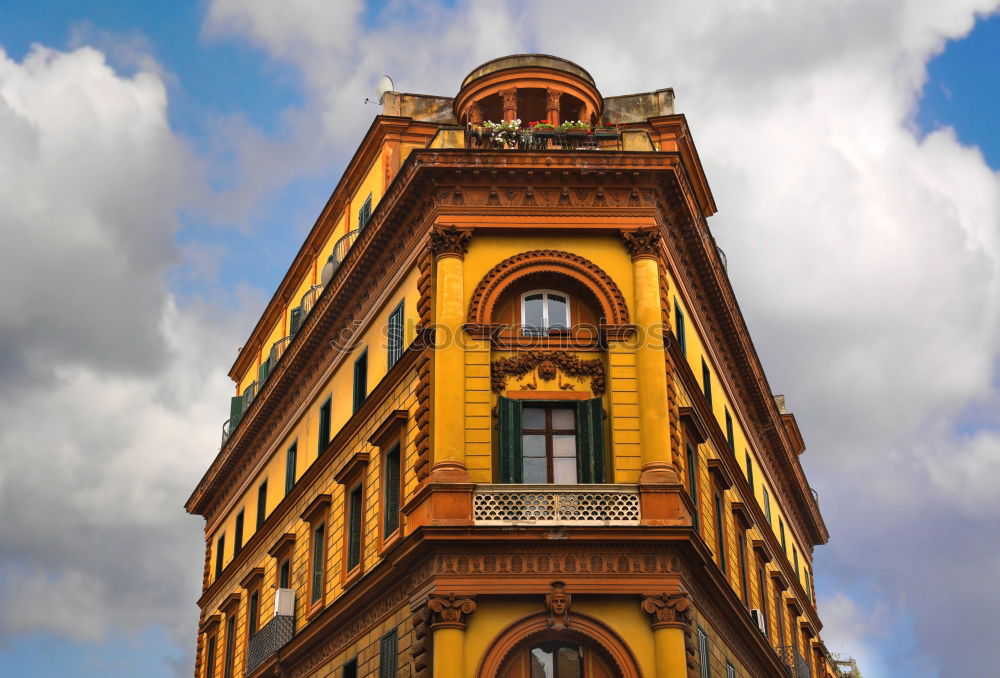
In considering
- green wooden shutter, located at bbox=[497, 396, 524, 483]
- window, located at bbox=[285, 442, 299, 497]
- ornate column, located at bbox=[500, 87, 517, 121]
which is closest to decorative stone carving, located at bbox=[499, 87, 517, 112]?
ornate column, located at bbox=[500, 87, 517, 121]

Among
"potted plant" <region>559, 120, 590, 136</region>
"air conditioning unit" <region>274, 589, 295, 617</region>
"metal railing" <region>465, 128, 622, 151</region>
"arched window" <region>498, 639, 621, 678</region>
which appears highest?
"potted plant" <region>559, 120, 590, 136</region>

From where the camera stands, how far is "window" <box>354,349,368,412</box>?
119 ft

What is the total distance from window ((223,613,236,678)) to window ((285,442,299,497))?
7215 mm

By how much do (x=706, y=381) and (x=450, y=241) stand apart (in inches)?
420

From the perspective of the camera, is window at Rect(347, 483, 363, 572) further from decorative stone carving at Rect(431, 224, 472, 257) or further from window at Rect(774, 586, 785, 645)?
window at Rect(774, 586, 785, 645)

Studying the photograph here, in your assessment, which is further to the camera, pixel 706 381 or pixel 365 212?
pixel 365 212

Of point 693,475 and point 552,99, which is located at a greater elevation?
point 552,99

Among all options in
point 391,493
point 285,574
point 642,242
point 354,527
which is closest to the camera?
point 642,242

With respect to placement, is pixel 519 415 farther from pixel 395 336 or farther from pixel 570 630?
pixel 395 336

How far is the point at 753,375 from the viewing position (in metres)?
44.3

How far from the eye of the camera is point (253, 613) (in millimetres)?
43875

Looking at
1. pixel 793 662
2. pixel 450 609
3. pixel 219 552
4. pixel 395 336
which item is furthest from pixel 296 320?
pixel 793 662

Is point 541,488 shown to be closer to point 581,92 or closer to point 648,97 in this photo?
point 581,92

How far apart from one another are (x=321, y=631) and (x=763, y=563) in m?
16.2
